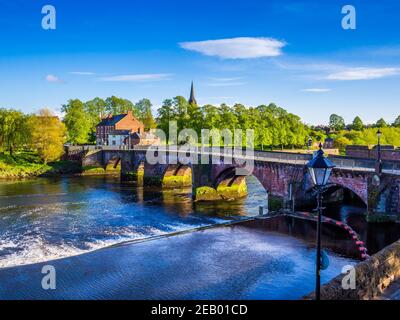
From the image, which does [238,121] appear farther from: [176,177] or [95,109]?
[95,109]

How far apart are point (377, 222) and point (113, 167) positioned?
55.8 meters

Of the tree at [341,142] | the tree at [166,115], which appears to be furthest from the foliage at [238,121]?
the tree at [341,142]

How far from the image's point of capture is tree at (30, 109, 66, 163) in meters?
73.4

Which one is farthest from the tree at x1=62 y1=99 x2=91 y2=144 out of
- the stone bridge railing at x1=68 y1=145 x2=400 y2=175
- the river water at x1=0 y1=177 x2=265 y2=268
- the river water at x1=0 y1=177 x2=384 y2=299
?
the stone bridge railing at x1=68 y1=145 x2=400 y2=175

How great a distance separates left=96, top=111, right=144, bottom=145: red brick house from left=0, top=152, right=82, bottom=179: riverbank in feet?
85.1

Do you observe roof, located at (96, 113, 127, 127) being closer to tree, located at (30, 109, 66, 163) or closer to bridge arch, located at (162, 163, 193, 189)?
tree, located at (30, 109, 66, 163)

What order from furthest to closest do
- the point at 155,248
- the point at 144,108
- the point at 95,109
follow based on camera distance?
the point at 144,108 < the point at 95,109 < the point at 155,248

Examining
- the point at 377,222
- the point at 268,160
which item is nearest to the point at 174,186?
the point at 268,160

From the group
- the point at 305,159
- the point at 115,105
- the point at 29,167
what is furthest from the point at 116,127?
the point at 305,159

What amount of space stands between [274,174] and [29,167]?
5049 centimetres

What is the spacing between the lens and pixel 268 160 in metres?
38.8

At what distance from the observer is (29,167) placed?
7156 cm

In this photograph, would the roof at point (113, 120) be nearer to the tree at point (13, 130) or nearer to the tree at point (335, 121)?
the tree at point (13, 130)

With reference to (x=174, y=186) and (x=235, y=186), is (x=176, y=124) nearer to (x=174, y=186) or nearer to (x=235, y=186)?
(x=174, y=186)
